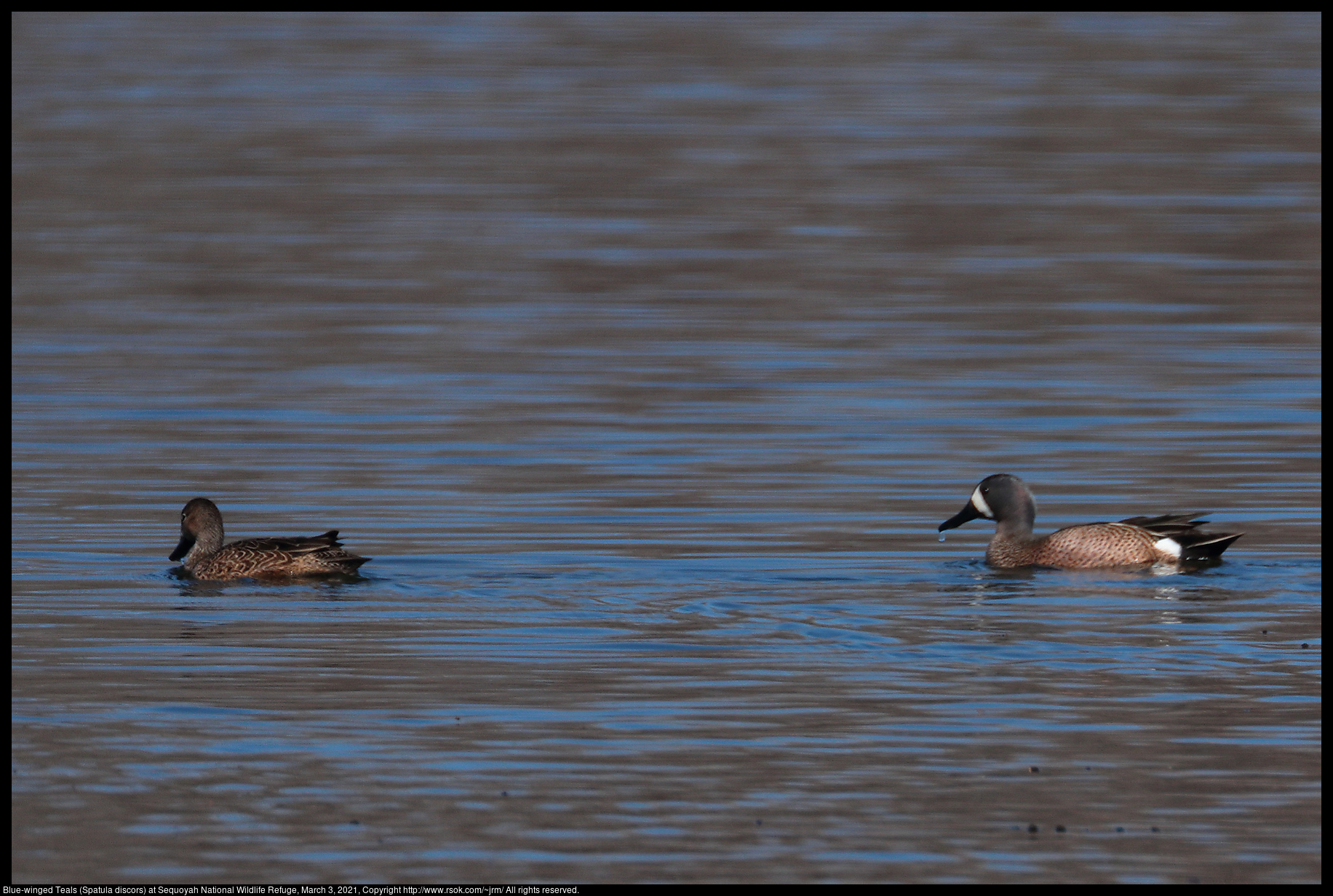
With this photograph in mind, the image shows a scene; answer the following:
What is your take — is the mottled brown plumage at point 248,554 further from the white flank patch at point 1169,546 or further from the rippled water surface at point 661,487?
the white flank patch at point 1169,546

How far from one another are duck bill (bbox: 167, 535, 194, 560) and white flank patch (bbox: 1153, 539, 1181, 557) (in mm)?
4588

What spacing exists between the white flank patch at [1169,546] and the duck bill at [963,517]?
1.02 metres

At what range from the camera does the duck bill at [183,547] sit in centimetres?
1230

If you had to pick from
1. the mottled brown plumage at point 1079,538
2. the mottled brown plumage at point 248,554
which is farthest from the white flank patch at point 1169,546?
the mottled brown plumage at point 248,554

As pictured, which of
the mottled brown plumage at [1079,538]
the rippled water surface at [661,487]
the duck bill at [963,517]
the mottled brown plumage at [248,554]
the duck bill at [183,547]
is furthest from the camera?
the duck bill at [963,517]

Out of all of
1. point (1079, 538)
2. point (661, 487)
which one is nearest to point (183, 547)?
point (661, 487)

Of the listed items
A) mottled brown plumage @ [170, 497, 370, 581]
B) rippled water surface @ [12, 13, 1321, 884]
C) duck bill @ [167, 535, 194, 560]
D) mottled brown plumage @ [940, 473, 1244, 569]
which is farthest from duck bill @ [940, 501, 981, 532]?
duck bill @ [167, 535, 194, 560]

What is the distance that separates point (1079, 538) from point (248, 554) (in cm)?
396

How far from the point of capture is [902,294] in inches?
857

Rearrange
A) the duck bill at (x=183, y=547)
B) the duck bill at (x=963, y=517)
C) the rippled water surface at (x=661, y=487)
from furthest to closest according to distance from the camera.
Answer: the duck bill at (x=963, y=517), the duck bill at (x=183, y=547), the rippled water surface at (x=661, y=487)

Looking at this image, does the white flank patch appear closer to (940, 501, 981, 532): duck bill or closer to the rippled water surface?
the rippled water surface

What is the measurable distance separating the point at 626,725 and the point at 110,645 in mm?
2530

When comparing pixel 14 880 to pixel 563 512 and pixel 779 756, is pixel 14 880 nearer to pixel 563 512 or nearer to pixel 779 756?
pixel 779 756

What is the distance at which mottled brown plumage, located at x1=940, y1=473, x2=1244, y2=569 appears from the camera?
12.1 metres
